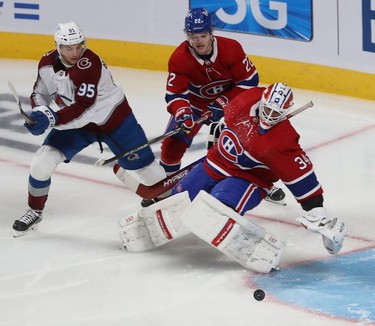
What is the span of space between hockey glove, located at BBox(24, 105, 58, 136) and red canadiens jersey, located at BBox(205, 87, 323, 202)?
669mm

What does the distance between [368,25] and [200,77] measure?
1.62 m

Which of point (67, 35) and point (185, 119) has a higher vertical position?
point (67, 35)

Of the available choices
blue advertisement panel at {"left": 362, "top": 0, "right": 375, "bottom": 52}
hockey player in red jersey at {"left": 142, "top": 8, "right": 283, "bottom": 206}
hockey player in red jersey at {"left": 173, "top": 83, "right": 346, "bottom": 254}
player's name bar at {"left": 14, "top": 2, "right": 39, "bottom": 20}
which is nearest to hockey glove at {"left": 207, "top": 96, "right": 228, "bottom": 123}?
hockey player in red jersey at {"left": 142, "top": 8, "right": 283, "bottom": 206}

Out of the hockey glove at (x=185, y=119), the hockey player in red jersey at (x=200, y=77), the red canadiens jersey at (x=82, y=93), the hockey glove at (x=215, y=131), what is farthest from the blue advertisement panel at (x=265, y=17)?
the red canadiens jersey at (x=82, y=93)

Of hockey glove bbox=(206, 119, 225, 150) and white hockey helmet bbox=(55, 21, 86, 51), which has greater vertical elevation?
white hockey helmet bbox=(55, 21, 86, 51)

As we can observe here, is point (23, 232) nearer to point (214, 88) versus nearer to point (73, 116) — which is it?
point (73, 116)

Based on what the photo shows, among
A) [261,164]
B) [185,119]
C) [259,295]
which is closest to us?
[259,295]

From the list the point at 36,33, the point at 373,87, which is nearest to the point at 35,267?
the point at 373,87

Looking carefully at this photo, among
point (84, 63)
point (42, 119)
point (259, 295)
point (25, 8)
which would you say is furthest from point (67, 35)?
point (25, 8)

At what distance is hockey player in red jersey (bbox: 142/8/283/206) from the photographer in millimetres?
5012

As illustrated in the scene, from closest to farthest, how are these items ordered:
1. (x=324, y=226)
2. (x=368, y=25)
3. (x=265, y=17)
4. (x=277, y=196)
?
(x=324, y=226), (x=277, y=196), (x=368, y=25), (x=265, y=17)

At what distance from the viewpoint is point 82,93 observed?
4773 mm

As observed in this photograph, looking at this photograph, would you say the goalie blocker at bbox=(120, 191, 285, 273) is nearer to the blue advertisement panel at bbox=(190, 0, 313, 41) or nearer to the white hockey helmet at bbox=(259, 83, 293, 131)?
the white hockey helmet at bbox=(259, 83, 293, 131)

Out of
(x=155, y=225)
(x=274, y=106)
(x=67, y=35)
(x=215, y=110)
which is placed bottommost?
(x=155, y=225)
